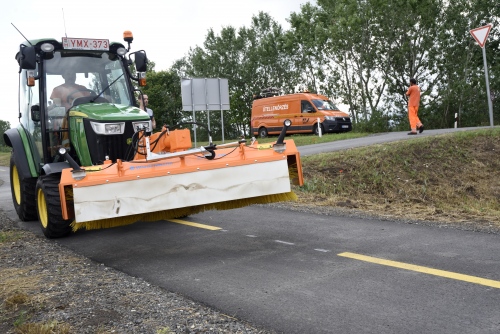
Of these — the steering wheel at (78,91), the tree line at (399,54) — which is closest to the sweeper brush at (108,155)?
the steering wheel at (78,91)

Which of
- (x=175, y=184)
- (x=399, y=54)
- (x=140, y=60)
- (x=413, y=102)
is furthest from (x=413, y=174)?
(x=399, y=54)

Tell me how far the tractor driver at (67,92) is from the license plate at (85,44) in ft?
1.21

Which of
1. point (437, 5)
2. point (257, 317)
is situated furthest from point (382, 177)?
point (437, 5)

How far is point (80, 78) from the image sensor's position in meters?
8.15

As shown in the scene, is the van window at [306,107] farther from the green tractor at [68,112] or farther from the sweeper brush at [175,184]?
the sweeper brush at [175,184]

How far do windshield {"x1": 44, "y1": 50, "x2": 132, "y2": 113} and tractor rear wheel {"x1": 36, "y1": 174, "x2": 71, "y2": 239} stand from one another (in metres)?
1.28

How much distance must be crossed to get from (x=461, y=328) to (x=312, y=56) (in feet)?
160

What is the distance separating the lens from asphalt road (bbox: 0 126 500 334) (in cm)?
396

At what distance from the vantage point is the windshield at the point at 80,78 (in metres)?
8.05

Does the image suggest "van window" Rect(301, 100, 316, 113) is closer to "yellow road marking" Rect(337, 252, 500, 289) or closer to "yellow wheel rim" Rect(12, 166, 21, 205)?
"yellow wheel rim" Rect(12, 166, 21, 205)

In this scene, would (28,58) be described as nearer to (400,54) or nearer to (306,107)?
(306,107)

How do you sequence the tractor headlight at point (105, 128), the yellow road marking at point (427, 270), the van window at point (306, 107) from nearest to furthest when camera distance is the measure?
the yellow road marking at point (427, 270), the tractor headlight at point (105, 128), the van window at point (306, 107)

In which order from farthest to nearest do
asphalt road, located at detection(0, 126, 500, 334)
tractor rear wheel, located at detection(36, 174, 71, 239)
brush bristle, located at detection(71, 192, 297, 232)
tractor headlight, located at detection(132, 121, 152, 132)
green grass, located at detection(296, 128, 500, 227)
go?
green grass, located at detection(296, 128, 500, 227), tractor headlight, located at detection(132, 121, 152, 132), tractor rear wheel, located at detection(36, 174, 71, 239), brush bristle, located at detection(71, 192, 297, 232), asphalt road, located at detection(0, 126, 500, 334)

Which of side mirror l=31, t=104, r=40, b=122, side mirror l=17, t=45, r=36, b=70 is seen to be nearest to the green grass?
side mirror l=31, t=104, r=40, b=122
